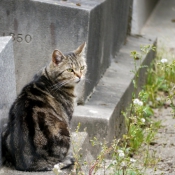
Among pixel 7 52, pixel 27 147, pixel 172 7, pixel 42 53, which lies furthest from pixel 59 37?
pixel 172 7

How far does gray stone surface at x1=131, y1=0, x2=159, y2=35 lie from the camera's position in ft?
29.0

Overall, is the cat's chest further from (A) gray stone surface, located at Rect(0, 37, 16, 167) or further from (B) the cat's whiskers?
(A) gray stone surface, located at Rect(0, 37, 16, 167)

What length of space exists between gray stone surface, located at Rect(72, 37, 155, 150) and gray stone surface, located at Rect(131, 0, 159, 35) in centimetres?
129

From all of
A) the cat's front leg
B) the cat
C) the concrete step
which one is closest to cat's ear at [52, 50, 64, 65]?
the cat

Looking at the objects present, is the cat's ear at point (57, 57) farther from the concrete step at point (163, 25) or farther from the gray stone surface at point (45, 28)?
the concrete step at point (163, 25)

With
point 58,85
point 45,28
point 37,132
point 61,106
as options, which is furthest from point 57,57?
point 37,132

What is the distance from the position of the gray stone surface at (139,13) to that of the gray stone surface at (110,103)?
4.22 ft

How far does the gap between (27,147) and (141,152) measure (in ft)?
6.91

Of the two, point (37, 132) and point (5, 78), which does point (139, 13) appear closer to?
point (5, 78)

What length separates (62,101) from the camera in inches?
183

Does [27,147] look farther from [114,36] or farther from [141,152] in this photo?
[114,36]

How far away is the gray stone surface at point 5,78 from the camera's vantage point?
402cm

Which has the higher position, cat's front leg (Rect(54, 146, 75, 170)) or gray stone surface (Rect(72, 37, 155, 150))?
gray stone surface (Rect(72, 37, 155, 150))

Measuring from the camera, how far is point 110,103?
18.6 feet
